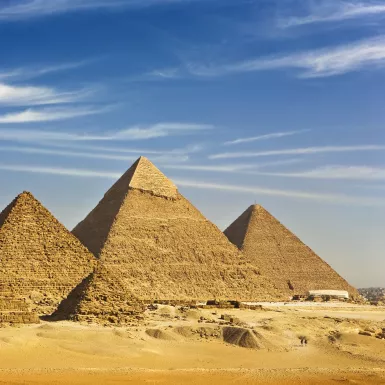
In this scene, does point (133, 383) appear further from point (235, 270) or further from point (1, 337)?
point (235, 270)

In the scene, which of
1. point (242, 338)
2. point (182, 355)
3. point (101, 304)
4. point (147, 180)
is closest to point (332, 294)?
point (147, 180)

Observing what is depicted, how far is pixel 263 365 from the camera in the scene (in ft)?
68.1

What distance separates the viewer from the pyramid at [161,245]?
50875 millimetres

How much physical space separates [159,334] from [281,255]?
44908 mm

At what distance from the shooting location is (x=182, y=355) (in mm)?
21469

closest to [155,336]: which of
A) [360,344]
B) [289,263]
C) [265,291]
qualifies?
[360,344]

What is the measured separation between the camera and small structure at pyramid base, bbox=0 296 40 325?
22.9 m

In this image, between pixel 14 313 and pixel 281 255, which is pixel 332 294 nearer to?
pixel 281 255

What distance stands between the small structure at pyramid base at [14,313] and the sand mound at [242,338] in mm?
5743

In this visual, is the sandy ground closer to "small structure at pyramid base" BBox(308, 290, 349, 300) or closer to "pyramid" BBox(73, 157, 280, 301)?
"pyramid" BBox(73, 157, 280, 301)

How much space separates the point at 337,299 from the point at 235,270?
11.0m

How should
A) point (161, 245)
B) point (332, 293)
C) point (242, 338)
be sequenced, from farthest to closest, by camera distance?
point (332, 293) < point (161, 245) < point (242, 338)

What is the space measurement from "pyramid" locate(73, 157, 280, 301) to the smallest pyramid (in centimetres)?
2274

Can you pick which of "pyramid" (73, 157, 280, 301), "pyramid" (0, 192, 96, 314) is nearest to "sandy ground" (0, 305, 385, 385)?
"pyramid" (0, 192, 96, 314)
